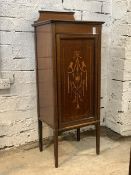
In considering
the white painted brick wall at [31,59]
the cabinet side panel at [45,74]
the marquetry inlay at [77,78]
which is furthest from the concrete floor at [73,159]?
the marquetry inlay at [77,78]

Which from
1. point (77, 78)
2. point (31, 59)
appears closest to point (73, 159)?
point (77, 78)

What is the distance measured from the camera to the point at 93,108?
2244 millimetres

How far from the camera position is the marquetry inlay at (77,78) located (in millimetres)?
2060

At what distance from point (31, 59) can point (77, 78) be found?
542mm

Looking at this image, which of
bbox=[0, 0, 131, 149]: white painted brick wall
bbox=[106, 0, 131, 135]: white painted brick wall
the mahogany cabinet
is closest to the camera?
the mahogany cabinet

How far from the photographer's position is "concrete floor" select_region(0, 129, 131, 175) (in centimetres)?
208

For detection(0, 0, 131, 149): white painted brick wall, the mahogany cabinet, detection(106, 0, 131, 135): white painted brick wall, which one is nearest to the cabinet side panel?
the mahogany cabinet

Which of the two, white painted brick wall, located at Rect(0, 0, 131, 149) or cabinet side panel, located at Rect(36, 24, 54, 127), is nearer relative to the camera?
cabinet side panel, located at Rect(36, 24, 54, 127)

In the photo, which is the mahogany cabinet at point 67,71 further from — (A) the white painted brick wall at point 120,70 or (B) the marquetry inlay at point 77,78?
(A) the white painted brick wall at point 120,70

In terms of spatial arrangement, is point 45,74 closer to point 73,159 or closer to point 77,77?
point 77,77

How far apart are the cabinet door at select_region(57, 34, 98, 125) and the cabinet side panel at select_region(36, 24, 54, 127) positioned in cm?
8

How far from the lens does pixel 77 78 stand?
2107 millimetres

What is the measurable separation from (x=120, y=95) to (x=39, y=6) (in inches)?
49.1

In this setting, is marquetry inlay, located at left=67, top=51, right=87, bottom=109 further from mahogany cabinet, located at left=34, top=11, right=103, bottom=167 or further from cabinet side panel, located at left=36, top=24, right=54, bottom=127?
cabinet side panel, located at left=36, top=24, right=54, bottom=127
